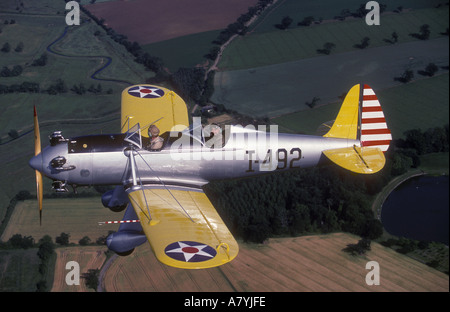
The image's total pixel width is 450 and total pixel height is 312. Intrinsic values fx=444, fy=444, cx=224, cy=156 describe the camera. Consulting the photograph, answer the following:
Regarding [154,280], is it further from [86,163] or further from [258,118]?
[258,118]

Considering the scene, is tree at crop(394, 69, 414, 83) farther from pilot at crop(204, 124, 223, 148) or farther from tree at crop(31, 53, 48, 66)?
tree at crop(31, 53, 48, 66)

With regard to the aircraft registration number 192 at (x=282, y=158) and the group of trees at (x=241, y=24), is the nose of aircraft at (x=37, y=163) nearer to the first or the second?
the aircraft registration number 192 at (x=282, y=158)

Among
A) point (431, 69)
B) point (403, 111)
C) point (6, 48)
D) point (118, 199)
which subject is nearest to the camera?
point (118, 199)

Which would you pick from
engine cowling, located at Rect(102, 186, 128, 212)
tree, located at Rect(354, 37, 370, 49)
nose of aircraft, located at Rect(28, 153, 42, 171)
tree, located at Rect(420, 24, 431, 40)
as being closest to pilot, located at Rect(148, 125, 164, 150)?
engine cowling, located at Rect(102, 186, 128, 212)

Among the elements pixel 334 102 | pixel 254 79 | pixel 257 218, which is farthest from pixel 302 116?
pixel 257 218

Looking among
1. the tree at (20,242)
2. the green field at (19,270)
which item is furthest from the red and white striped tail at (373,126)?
the tree at (20,242)

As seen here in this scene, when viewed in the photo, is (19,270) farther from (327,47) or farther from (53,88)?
(327,47)

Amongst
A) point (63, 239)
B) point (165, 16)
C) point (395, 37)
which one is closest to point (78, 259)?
point (63, 239)
